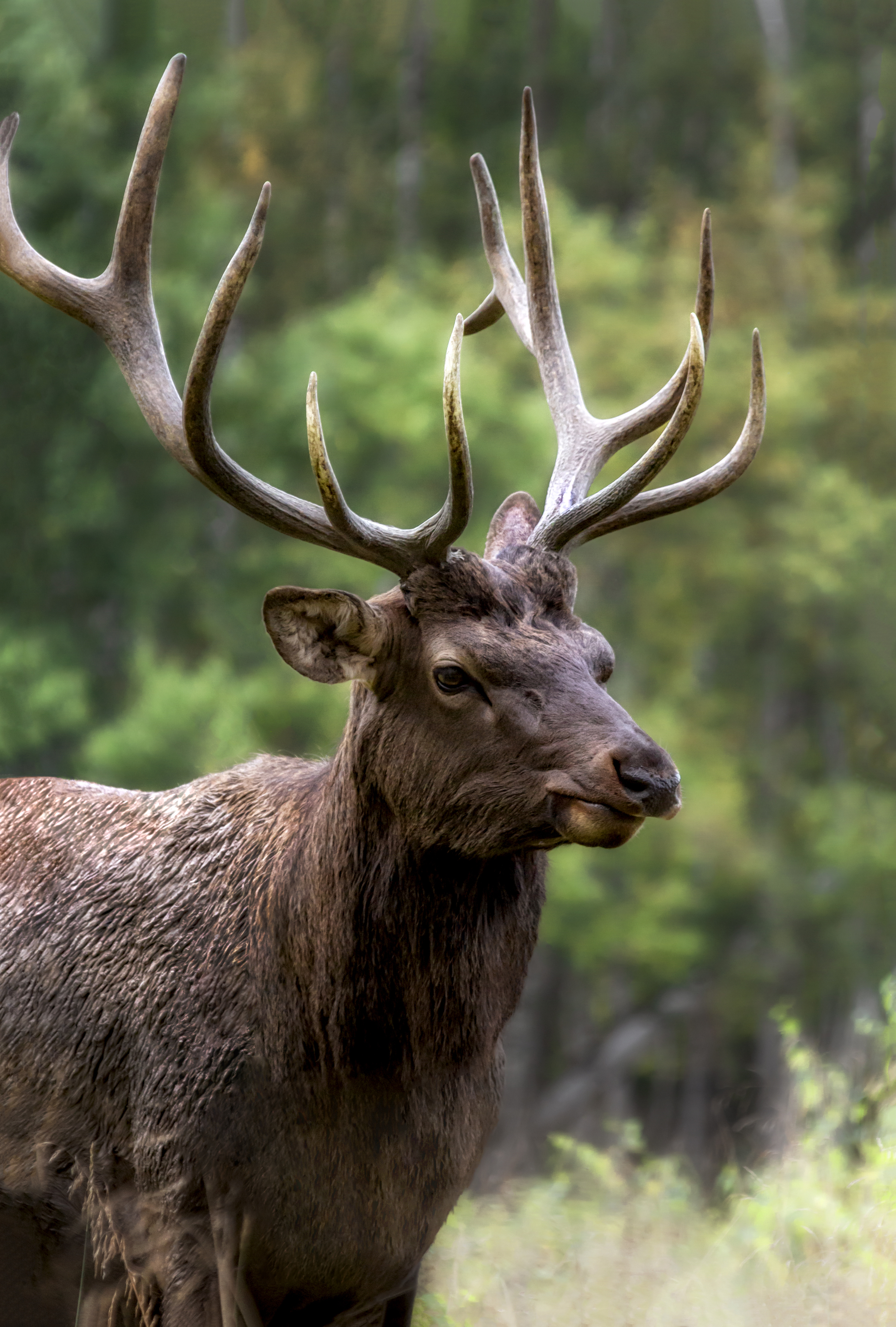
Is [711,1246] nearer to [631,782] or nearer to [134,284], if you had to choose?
[631,782]

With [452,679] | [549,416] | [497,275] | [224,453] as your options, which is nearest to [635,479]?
[452,679]

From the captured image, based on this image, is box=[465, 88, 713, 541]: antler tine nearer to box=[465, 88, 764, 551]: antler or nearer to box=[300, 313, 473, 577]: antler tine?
box=[465, 88, 764, 551]: antler

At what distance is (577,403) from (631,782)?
1.46 metres

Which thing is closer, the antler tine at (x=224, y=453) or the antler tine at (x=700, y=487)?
the antler tine at (x=224, y=453)

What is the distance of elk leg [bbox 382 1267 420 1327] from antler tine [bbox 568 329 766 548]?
180 centimetres

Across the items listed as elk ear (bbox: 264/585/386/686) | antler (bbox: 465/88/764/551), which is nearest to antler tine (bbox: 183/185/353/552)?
elk ear (bbox: 264/585/386/686)

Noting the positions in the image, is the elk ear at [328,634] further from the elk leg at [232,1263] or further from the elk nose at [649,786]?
the elk leg at [232,1263]

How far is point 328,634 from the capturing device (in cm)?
345

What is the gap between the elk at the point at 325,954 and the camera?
10.8ft

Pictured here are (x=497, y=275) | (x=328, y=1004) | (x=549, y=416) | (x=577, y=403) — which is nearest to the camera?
(x=328, y=1004)

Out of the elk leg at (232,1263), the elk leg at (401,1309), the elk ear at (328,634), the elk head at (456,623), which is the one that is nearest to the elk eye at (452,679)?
the elk head at (456,623)

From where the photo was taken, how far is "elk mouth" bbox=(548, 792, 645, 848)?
10.1 ft

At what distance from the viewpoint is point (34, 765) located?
14133 mm

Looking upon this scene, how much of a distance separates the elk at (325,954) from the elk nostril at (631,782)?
0.05 ft
